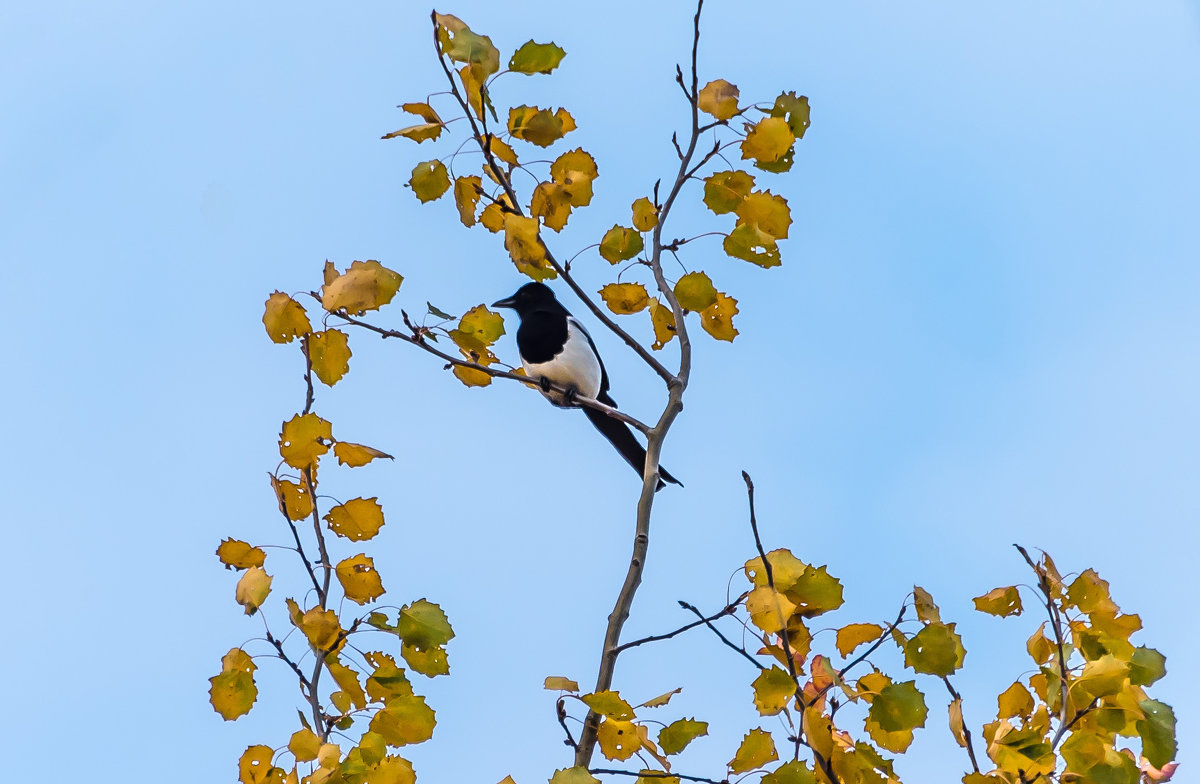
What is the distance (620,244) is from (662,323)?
1.18ft

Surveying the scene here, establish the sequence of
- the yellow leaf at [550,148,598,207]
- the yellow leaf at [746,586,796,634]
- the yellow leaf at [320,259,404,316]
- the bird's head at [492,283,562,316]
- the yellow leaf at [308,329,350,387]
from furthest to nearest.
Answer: the bird's head at [492,283,562,316] < the yellow leaf at [550,148,598,207] < the yellow leaf at [308,329,350,387] < the yellow leaf at [320,259,404,316] < the yellow leaf at [746,586,796,634]

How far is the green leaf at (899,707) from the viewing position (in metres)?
2.45

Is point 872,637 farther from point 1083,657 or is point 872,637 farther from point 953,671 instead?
point 1083,657

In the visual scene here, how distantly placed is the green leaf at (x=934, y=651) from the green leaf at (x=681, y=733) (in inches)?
18.3

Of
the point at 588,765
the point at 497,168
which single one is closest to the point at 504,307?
the point at 497,168

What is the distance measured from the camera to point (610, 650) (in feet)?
8.80

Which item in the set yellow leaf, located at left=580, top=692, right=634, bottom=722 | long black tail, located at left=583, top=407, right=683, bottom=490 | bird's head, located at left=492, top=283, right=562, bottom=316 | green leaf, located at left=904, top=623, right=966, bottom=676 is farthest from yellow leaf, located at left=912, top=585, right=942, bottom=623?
bird's head, located at left=492, top=283, right=562, bottom=316

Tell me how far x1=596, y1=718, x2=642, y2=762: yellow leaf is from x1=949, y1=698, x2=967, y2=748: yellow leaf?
70cm

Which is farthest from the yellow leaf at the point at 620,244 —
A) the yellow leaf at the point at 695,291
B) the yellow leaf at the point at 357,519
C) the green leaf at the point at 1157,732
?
the green leaf at the point at 1157,732

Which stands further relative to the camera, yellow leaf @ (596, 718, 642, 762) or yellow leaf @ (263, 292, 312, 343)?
yellow leaf @ (263, 292, 312, 343)

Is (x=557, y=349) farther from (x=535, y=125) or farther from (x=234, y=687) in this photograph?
(x=234, y=687)

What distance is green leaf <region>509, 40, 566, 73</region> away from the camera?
9.28ft

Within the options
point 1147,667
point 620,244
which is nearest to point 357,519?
point 620,244

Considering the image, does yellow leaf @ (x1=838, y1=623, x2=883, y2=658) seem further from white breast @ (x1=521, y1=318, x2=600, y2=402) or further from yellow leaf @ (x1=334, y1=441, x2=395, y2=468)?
white breast @ (x1=521, y1=318, x2=600, y2=402)
